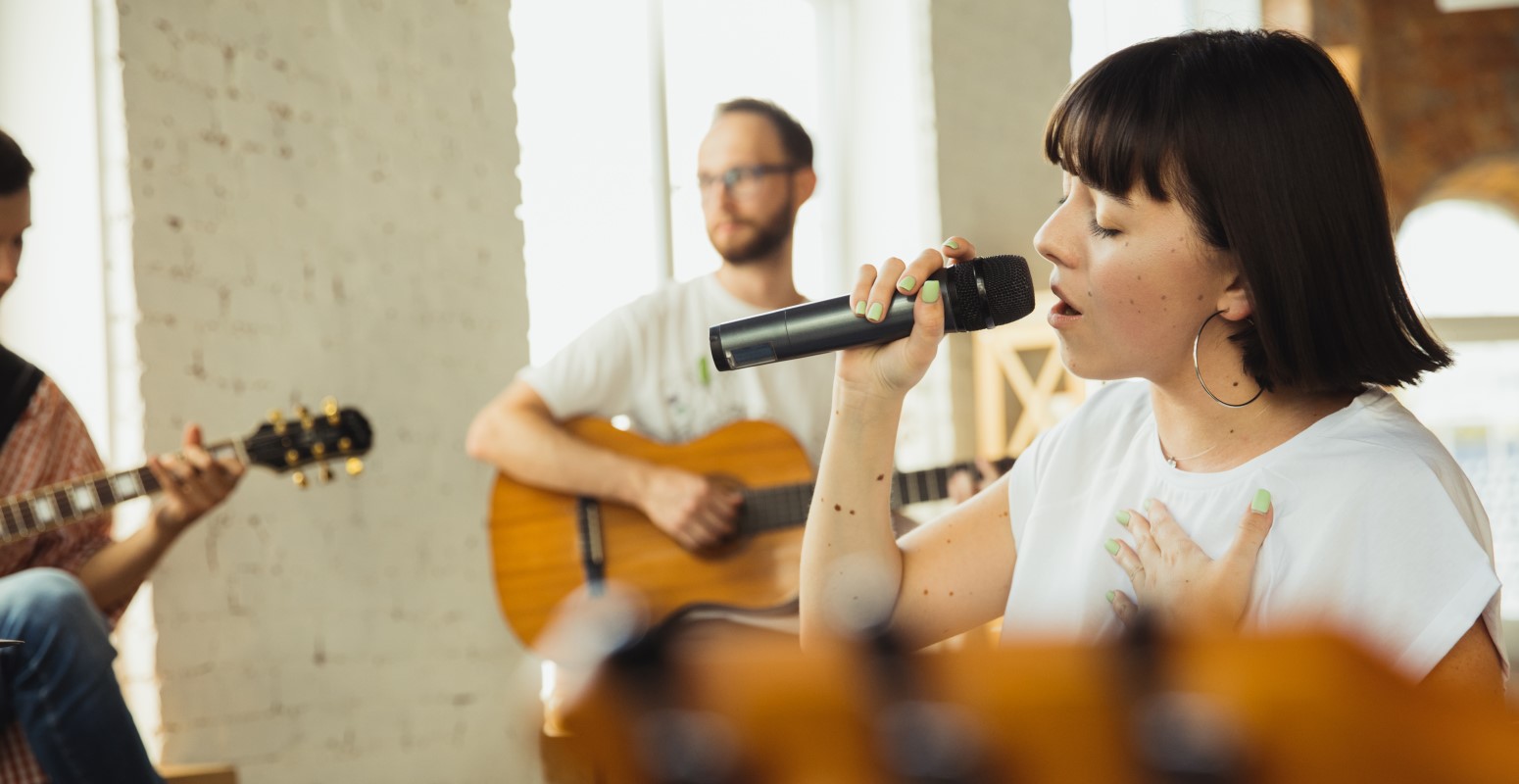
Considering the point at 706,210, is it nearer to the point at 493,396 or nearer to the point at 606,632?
the point at 493,396

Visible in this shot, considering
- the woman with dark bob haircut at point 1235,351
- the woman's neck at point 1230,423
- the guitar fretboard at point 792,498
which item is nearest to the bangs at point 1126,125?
the woman with dark bob haircut at point 1235,351

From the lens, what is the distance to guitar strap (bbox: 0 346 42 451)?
2.38m

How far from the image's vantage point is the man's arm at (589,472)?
2746mm

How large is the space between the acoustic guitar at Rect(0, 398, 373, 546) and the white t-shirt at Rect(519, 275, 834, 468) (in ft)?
1.68

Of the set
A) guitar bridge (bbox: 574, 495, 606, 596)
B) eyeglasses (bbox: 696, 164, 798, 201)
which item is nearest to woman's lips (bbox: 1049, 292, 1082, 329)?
guitar bridge (bbox: 574, 495, 606, 596)

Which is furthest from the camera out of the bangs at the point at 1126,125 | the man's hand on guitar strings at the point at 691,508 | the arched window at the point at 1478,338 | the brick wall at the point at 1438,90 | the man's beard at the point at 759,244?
the brick wall at the point at 1438,90

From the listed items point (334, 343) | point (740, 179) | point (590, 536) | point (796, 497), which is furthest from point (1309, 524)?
point (334, 343)

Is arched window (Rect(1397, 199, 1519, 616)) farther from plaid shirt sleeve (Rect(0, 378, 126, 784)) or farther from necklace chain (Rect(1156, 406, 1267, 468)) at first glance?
plaid shirt sleeve (Rect(0, 378, 126, 784))

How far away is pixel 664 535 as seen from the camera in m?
2.80

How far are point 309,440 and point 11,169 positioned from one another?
71cm

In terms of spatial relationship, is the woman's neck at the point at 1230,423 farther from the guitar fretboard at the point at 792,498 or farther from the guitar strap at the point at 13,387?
the guitar strap at the point at 13,387

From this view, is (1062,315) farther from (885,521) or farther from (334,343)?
(334,343)

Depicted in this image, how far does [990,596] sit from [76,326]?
7.50 ft

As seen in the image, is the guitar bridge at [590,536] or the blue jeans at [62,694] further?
the guitar bridge at [590,536]
